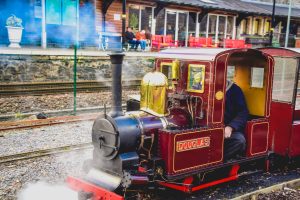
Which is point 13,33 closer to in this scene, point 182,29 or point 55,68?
point 55,68

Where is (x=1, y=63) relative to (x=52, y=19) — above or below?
below

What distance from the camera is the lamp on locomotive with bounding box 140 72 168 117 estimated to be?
16.4 feet

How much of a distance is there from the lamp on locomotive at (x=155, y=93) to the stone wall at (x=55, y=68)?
9294 millimetres

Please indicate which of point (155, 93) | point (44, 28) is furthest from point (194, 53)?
point (44, 28)

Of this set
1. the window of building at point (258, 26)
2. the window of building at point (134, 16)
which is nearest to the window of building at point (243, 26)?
the window of building at point (258, 26)

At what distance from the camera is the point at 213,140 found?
543 centimetres

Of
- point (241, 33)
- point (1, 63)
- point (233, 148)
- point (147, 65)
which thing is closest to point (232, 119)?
point (233, 148)

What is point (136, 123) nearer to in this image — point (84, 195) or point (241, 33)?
point (84, 195)

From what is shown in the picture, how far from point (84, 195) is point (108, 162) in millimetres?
528

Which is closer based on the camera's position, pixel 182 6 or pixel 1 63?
pixel 1 63

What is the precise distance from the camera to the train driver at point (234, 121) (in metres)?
5.80

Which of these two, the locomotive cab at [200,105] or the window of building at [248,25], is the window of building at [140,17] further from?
the locomotive cab at [200,105]

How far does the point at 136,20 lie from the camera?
76.5ft

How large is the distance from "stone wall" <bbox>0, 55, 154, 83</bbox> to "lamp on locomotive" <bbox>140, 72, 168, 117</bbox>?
929 cm
